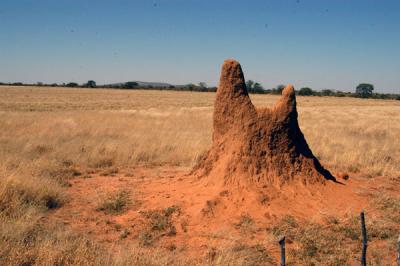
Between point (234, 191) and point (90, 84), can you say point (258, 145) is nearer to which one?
point (234, 191)

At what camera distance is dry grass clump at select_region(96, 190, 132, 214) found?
21.7ft

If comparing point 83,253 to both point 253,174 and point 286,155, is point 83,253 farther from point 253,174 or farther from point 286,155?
point 286,155

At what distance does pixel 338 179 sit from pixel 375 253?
3.42 meters

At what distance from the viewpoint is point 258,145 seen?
725 cm

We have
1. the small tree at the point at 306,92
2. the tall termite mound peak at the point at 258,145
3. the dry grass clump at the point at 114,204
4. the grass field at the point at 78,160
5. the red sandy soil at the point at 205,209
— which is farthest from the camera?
the small tree at the point at 306,92

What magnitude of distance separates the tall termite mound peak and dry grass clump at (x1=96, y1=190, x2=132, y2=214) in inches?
68.8

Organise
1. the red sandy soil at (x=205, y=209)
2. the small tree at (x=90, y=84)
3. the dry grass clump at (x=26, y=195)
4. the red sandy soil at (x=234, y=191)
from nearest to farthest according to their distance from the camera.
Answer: the red sandy soil at (x=205, y=209), the red sandy soil at (x=234, y=191), the dry grass clump at (x=26, y=195), the small tree at (x=90, y=84)

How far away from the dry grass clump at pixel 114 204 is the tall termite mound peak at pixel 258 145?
1747 mm

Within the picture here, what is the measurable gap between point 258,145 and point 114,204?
3027mm

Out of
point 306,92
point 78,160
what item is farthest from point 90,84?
point 78,160

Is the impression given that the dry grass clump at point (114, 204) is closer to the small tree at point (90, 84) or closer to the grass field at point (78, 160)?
the grass field at point (78, 160)

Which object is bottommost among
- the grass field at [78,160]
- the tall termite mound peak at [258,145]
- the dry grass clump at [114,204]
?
the dry grass clump at [114,204]

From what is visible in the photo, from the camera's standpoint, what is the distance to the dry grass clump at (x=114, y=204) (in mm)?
6629

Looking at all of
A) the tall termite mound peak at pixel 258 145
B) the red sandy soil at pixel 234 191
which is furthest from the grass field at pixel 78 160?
the tall termite mound peak at pixel 258 145
